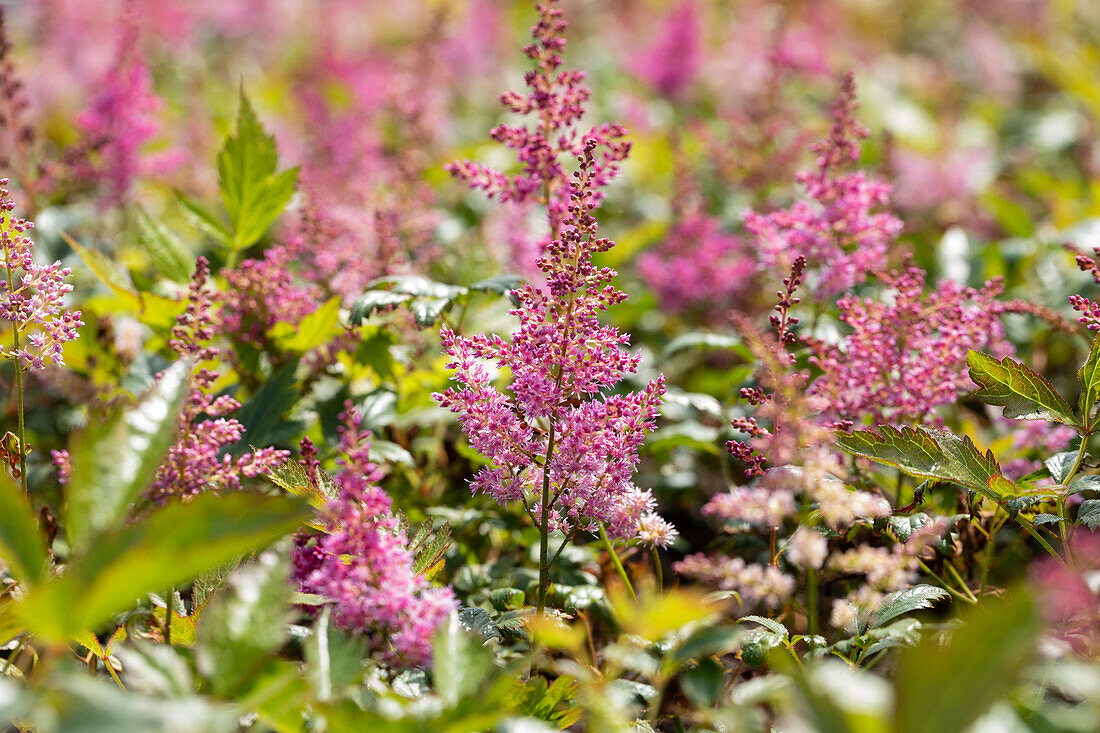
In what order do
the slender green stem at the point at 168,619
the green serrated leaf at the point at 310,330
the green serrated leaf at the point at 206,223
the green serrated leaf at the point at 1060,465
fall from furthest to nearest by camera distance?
the green serrated leaf at the point at 206,223 → the green serrated leaf at the point at 310,330 → the green serrated leaf at the point at 1060,465 → the slender green stem at the point at 168,619

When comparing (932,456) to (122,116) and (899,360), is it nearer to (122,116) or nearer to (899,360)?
(899,360)

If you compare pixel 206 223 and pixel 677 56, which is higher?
pixel 677 56

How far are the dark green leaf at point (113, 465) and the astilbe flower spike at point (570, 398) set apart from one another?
492 millimetres

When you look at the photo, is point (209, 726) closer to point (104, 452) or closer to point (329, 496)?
point (104, 452)

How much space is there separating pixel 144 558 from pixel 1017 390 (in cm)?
151

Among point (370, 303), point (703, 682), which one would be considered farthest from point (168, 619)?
point (703, 682)

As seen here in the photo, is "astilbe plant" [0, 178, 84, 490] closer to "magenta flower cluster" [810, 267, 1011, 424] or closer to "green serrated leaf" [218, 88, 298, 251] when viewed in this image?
"green serrated leaf" [218, 88, 298, 251]

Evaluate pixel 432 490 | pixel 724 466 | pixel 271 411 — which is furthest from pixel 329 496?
pixel 724 466

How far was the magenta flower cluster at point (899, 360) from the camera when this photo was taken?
6.15ft

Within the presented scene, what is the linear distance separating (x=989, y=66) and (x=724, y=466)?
4555 millimetres

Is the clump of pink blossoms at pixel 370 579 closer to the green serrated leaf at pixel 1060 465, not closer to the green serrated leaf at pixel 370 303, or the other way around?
the green serrated leaf at pixel 370 303

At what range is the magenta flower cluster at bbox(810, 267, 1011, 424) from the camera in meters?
1.87

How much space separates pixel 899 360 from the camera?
75.3 inches

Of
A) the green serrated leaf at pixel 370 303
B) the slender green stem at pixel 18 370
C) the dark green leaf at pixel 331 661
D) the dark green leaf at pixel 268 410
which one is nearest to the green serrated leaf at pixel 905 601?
the dark green leaf at pixel 331 661
